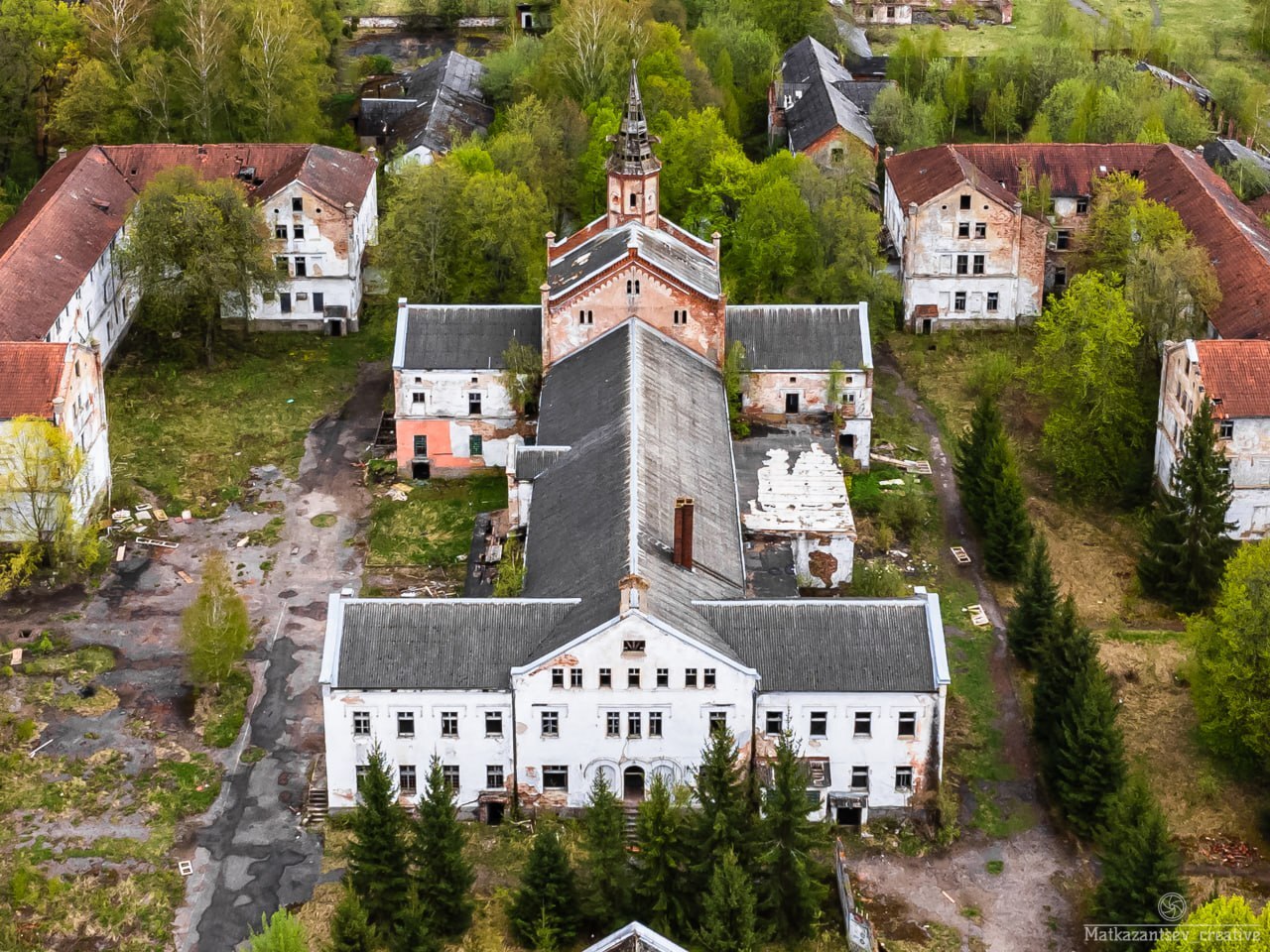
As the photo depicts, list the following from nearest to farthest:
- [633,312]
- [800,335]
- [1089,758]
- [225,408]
→ [1089,758] < [633,312] < [800,335] < [225,408]

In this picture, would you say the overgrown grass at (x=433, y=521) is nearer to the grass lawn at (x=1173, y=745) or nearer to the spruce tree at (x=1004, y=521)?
the spruce tree at (x=1004, y=521)

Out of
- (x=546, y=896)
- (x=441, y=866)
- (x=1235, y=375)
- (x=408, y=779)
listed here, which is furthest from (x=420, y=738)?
(x=1235, y=375)

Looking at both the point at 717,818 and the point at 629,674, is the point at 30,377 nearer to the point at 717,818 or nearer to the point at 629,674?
the point at 629,674

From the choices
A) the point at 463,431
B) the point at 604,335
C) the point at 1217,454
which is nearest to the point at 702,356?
the point at 604,335

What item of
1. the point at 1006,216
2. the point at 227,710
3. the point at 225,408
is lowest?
the point at 227,710

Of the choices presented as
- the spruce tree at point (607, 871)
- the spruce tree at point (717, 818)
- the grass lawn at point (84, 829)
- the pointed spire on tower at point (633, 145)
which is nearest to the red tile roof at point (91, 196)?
the pointed spire on tower at point (633, 145)

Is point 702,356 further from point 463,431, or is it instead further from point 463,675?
point 463,675

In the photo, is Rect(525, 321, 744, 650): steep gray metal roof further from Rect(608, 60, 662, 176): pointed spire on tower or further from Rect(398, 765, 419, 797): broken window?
Rect(608, 60, 662, 176): pointed spire on tower

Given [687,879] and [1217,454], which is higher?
[1217,454]
